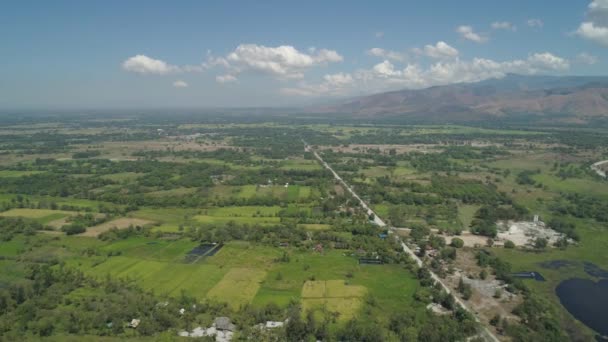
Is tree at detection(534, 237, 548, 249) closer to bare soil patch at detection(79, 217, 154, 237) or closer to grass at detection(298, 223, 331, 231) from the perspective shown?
grass at detection(298, 223, 331, 231)

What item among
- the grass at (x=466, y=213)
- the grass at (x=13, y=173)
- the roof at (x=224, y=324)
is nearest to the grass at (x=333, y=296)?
the roof at (x=224, y=324)

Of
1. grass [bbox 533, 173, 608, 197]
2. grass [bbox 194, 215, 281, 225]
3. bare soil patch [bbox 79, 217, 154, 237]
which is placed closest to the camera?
bare soil patch [bbox 79, 217, 154, 237]

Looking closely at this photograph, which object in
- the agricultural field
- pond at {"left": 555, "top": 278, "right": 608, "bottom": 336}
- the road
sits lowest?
pond at {"left": 555, "top": 278, "right": 608, "bottom": 336}

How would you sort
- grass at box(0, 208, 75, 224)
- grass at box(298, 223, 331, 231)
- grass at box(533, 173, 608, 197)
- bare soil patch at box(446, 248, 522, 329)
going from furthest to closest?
grass at box(533, 173, 608, 197), grass at box(0, 208, 75, 224), grass at box(298, 223, 331, 231), bare soil patch at box(446, 248, 522, 329)

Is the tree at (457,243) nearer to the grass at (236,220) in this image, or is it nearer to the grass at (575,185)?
the grass at (236,220)

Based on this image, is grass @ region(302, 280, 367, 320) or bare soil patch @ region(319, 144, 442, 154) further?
bare soil patch @ region(319, 144, 442, 154)

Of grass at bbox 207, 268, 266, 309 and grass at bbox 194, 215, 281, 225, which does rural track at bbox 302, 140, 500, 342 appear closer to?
grass at bbox 194, 215, 281, 225

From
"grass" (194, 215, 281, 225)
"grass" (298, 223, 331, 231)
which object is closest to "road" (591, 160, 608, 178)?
"grass" (298, 223, 331, 231)

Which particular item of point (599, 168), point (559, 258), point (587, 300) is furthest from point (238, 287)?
point (599, 168)

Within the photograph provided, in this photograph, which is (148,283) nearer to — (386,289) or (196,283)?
(196,283)

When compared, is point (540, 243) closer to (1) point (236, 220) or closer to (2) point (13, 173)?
(1) point (236, 220)

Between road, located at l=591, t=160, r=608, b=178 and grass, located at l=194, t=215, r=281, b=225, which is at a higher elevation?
road, located at l=591, t=160, r=608, b=178
